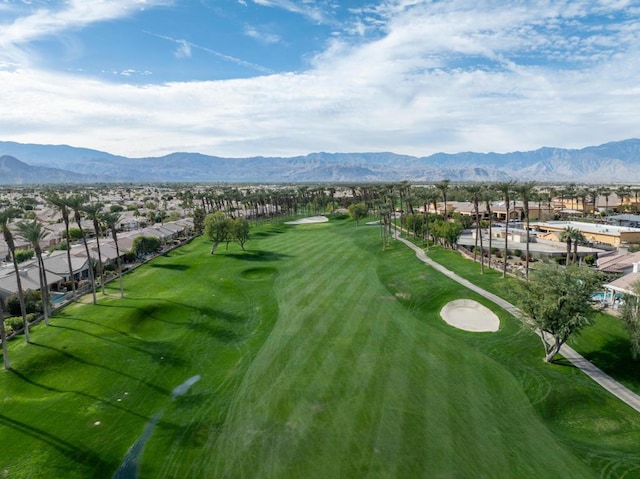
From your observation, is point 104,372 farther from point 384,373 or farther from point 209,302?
point 384,373

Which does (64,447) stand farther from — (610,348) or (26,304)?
(610,348)

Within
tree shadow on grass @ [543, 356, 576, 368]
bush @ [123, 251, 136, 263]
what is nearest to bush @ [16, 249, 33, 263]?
bush @ [123, 251, 136, 263]

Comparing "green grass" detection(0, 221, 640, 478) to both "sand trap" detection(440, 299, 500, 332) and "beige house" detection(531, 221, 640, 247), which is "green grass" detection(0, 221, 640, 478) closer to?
"sand trap" detection(440, 299, 500, 332)

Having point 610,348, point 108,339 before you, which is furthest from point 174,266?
Result: point 610,348

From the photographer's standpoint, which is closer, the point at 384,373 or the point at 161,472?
the point at 161,472

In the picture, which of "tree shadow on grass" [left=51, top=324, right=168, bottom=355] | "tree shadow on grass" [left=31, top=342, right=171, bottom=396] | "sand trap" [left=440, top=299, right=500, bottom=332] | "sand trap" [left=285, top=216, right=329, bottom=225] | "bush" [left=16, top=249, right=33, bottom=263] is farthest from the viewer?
"sand trap" [left=285, top=216, right=329, bottom=225]

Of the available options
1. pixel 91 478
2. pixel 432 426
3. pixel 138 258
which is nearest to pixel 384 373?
pixel 432 426
